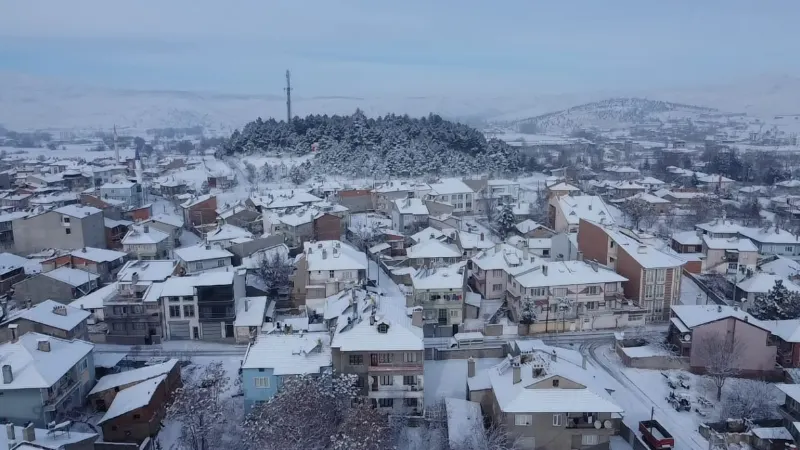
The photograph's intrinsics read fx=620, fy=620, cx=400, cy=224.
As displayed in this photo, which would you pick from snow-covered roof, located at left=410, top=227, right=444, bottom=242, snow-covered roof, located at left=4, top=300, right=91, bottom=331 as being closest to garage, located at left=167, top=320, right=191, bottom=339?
snow-covered roof, located at left=4, top=300, right=91, bottom=331

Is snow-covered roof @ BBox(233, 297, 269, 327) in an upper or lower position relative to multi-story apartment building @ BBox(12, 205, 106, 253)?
lower

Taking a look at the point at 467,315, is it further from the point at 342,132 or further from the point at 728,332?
the point at 342,132

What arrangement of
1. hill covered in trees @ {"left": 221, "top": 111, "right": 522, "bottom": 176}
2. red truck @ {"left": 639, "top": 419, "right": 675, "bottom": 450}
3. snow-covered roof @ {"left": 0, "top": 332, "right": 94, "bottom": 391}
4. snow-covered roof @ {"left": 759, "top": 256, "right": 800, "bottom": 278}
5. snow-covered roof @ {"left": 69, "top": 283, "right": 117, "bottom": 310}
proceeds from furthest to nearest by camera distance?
hill covered in trees @ {"left": 221, "top": 111, "right": 522, "bottom": 176} < snow-covered roof @ {"left": 759, "top": 256, "right": 800, "bottom": 278} < snow-covered roof @ {"left": 69, "top": 283, "right": 117, "bottom": 310} < snow-covered roof @ {"left": 0, "top": 332, "right": 94, "bottom": 391} < red truck @ {"left": 639, "top": 419, "right": 675, "bottom": 450}

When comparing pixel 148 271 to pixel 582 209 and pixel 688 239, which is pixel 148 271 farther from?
pixel 688 239

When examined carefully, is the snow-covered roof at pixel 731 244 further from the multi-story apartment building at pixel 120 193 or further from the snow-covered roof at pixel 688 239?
the multi-story apartment building at pixel 120 193

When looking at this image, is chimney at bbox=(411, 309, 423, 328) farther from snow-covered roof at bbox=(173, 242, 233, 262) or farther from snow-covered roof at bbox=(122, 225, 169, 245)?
snow-covered roof at bbox=(122, 225, 169, 245)

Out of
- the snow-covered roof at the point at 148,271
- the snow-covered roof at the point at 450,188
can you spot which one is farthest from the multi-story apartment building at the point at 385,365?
the snow-covered roof at the point at 450,188
